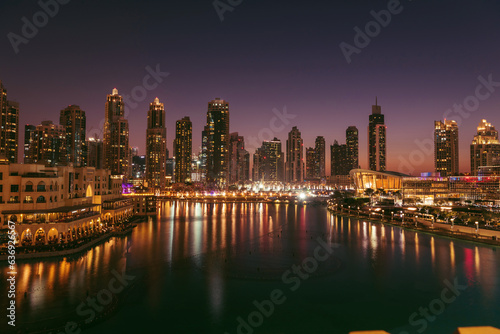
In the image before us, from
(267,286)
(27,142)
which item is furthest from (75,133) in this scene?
(267,286)

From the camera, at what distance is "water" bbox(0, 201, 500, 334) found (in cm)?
1636

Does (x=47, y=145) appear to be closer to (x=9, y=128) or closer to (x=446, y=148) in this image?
(x=9, y=128)

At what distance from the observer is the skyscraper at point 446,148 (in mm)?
133925

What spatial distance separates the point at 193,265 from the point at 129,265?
16.6 feet

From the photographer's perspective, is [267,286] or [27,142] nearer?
[267,286]

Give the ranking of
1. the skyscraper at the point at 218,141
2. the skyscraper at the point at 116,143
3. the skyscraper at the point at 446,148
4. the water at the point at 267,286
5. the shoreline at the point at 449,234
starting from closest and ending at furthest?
the water at the point at 267,286 < the shoreline at the point at 449,234 < the skyscraper at the point at 446,148 < the skyscraper at the point at 116,143 < the skyscraper at the point at 218,141

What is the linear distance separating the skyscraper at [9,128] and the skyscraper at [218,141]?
326 ft

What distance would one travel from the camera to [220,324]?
53.2 feet

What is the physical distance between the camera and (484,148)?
4594 inches

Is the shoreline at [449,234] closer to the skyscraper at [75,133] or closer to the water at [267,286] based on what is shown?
the water at [267,286]

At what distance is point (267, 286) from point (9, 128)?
352ft

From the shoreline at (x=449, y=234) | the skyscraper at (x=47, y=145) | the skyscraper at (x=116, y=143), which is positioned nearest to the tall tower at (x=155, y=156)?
the skyscraper at (x=116, y=143)

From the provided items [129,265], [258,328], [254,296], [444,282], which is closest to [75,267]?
[129,265]

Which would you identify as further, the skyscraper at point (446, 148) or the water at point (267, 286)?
the skyscraper at point (446, 148)
